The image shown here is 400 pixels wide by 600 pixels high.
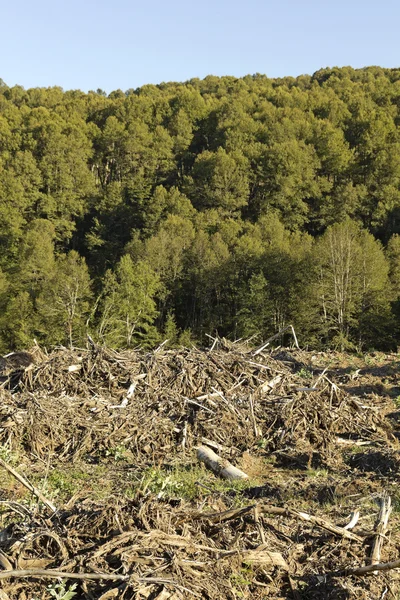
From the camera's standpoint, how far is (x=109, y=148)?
82.1 meters

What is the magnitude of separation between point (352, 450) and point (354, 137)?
255ft

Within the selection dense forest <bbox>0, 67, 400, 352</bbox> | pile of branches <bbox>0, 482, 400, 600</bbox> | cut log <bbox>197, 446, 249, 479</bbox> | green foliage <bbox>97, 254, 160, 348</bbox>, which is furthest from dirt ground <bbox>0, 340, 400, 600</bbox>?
green foliage <bbox>97, 254, 160, 348</bbox>

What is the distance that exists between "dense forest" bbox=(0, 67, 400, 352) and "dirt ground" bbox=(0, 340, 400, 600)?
10.4 meters

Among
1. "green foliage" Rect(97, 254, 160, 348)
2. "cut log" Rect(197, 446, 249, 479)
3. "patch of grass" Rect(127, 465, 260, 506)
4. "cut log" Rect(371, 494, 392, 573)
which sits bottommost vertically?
"green foliage" Rect(97, 254, 160, 348)

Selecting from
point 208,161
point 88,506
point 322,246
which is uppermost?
point 208,161

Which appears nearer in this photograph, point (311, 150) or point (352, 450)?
point (352, 450)

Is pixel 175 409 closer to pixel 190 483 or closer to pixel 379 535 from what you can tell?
pixel 190 483

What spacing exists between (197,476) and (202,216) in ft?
179

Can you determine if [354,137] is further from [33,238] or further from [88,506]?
[88,506]

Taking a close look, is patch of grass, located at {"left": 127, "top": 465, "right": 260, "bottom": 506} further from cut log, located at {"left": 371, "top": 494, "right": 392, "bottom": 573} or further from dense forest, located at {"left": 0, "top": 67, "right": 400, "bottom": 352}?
dense forest, located at {"left": 0, "top": 67, "right": 400, "bottom": 352}

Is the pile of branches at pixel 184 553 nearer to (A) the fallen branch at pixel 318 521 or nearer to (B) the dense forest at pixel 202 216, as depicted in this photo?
(A) the fallen branch at pixel 318 521

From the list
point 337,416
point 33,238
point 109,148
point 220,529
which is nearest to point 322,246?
point 33,238

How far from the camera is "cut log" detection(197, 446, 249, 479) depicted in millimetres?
9227

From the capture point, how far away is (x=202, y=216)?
205ft
